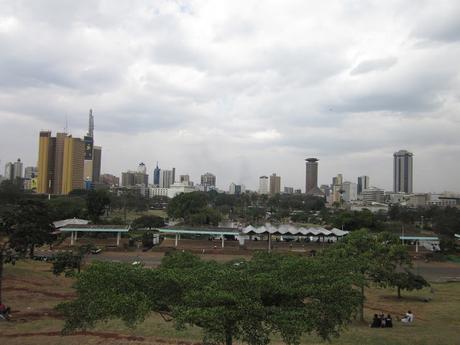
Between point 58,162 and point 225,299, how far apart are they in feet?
466

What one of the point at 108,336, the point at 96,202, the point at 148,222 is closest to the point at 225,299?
the point at 108,336

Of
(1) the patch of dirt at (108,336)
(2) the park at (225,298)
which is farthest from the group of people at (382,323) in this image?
(1) the patch of dirt at (108,336)

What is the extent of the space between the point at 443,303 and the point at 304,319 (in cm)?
2080

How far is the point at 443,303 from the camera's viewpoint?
87.5 ft

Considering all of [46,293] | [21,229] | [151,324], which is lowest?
[46,293]

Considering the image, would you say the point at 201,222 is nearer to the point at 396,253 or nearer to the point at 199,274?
the point at 396,253

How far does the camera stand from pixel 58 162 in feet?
461

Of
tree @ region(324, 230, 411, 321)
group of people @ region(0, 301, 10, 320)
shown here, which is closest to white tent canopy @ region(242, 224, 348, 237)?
tree @ region(324, 230, 411, 321)

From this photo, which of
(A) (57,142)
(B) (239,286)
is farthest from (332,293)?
(A) (57,142)

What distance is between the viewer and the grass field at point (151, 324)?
1627 centimetres

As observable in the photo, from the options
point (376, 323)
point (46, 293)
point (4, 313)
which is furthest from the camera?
point (46, 293)

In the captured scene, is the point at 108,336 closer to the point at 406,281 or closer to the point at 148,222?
the point at 406,281

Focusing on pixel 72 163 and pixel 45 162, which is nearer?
pixel 45 162

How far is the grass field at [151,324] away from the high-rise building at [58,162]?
372 feet
